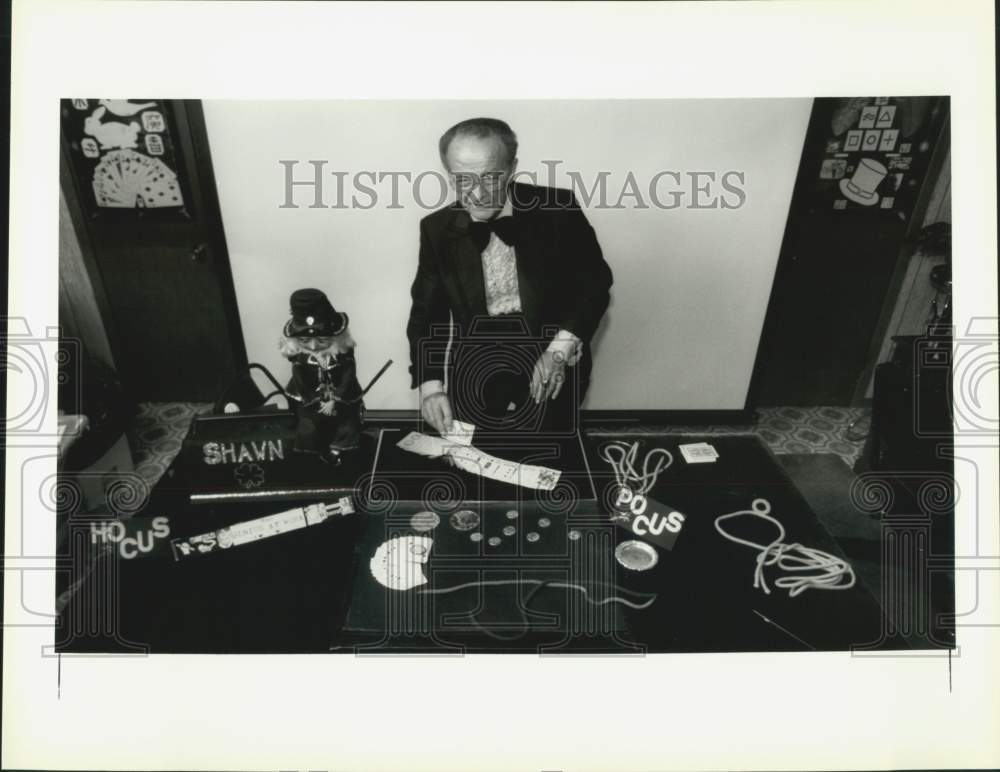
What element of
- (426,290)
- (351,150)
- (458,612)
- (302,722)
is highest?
(351,150)

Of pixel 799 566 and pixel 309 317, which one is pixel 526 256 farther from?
pixel 799 566

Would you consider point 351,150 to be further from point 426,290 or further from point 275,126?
point 426,290

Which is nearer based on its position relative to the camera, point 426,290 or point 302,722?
point 302,722

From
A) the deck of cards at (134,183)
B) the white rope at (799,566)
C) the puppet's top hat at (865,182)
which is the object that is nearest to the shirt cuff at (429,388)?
the white rope at (799,566)

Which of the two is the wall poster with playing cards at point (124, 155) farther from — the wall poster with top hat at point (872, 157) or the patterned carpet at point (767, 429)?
the wall poster with top hat at point (872, 157)

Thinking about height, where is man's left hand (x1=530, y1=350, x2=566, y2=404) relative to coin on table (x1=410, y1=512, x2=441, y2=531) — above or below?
above

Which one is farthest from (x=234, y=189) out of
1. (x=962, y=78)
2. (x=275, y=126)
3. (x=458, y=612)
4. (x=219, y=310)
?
(x=962, y=78)

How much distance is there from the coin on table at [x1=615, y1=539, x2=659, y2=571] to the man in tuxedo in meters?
0.57

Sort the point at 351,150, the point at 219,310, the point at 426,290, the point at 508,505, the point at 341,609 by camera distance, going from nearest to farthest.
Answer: the point at 341,609 < the point at 508,505 < the point at 426,290 < the point at 351,150 < the point at 219,310

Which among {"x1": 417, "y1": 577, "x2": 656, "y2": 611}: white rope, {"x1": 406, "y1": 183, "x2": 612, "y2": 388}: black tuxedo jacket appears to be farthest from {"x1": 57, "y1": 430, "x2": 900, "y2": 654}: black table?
{"x1": 406, "y1": 183, "x2": 612, "y2": 388}: black tuxedo jacket

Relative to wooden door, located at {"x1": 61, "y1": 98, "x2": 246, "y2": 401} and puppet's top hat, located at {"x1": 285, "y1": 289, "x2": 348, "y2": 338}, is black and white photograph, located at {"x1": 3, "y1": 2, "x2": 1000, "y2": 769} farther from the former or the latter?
wooden door, located at {"x1": 61, "y1": 98, "x2": 246, "y2": 401}

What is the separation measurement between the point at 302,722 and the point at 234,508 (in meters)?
0.48

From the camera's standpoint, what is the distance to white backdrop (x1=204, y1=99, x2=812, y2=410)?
7.34 feet

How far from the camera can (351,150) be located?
7.18 feet
